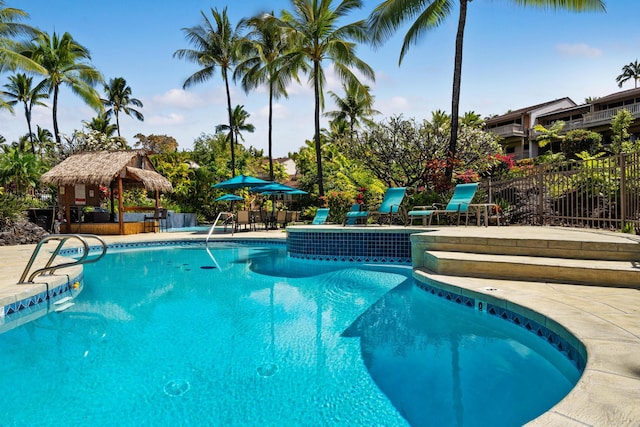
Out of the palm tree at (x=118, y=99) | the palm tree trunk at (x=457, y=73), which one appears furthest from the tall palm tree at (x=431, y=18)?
the palm tree at (x=118, y=99)

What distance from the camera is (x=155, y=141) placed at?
150 feet

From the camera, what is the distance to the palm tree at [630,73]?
4416cm

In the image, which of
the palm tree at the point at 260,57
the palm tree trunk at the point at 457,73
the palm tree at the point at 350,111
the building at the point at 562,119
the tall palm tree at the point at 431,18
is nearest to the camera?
the tall palm tree at the point at 431,18

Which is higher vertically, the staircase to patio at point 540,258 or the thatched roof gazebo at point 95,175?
the thatched roof gazebo at point 95,175


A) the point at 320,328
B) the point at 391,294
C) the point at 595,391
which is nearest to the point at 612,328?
the point at 595,391

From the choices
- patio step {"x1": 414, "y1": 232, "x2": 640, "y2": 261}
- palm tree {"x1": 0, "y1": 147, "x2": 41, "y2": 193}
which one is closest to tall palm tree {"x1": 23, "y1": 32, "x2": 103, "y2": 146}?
palm tree {"x1": 0, "y1": 147, "x2": 41, "y2": 193}

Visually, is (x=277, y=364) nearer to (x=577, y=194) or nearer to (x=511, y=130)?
(x=577, y=194)

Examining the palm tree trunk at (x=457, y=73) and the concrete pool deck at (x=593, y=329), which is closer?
the concrete pool deck at (x=593, y=329)

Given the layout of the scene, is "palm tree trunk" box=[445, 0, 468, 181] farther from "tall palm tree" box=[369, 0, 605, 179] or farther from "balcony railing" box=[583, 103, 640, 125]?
"balcony railing" box=[583, 103, 640, 125]

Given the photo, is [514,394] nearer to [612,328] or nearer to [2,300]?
[612,328]

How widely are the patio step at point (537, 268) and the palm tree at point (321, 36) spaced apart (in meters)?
11.5

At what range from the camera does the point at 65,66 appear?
890 inches

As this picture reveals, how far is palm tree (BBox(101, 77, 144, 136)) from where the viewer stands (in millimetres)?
35594

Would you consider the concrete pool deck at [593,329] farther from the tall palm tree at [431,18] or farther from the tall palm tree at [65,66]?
the tall palm tree at [65,66]
